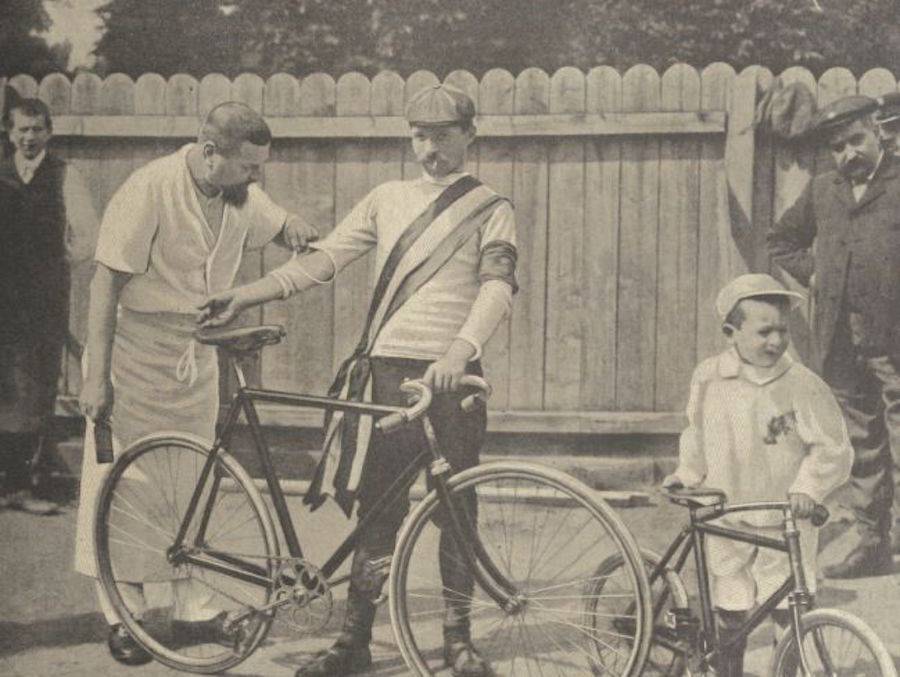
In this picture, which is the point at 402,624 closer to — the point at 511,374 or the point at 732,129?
the point at 511,374

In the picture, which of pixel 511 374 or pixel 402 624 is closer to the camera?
pixel 402 624

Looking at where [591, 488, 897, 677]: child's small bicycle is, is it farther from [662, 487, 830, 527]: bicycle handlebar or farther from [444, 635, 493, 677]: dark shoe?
[444, 635, 493, 677]: dark shoe

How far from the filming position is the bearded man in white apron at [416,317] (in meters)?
3.45

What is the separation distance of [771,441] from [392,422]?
1.21 m

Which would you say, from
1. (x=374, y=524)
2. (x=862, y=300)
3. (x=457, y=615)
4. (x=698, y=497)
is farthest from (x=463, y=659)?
(x=862, y=300)

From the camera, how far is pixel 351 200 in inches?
154

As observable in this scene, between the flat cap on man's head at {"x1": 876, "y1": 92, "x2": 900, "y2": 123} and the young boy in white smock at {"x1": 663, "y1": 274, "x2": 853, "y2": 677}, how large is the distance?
2.49 feet

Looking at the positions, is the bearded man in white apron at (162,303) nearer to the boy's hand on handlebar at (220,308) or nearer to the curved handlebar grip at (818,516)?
the boy's hand on handlebar at (220,308)

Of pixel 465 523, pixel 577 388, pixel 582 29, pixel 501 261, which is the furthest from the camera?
pixel 577 388

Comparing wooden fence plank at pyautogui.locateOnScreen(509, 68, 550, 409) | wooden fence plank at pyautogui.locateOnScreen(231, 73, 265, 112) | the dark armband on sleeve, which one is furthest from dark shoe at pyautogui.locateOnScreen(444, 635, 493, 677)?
wooden fence plank at pyautogui.locateOnScreen(231, 73, 265, 112)

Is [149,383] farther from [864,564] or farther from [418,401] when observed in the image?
[864,564]

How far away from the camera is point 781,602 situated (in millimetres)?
3346

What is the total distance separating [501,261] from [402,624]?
1162mm

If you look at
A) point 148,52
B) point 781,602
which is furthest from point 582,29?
point 781,602
